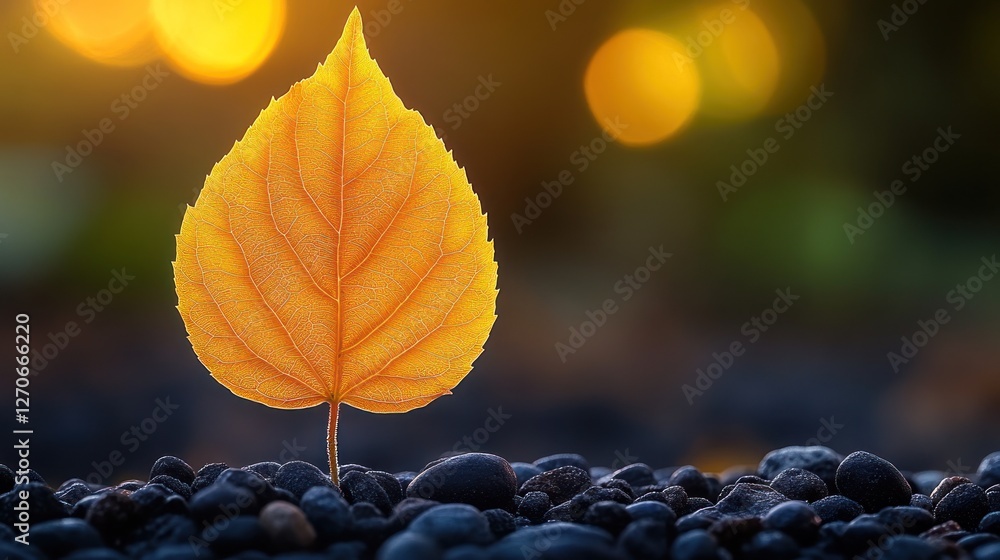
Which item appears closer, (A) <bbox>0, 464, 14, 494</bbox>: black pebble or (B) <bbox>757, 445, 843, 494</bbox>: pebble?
(A) <bbox>0, 464, 14, 494</bbox>: black pebble

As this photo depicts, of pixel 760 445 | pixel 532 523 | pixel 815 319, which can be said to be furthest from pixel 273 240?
pixel 815 319

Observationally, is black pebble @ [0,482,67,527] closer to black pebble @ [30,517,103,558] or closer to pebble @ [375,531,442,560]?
black pebble @ [30,517,103,558]

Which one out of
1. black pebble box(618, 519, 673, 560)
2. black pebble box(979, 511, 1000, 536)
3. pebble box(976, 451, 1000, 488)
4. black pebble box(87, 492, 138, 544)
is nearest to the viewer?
black pebble box(618, 519, 673, 560)

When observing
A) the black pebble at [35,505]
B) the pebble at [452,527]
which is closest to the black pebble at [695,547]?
the pebble at [452,527]

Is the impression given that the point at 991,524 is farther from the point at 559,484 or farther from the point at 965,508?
the point at 559,484

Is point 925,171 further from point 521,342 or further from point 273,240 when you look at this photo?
point 273,240

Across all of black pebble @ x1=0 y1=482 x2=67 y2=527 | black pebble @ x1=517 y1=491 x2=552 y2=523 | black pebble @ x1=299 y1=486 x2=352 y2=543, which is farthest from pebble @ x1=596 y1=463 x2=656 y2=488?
black pebble @ x1=0 y1=482 x2=67 y2=527

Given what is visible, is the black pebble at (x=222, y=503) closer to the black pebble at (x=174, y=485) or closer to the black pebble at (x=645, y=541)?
the black pebble at (x=174, y=485)

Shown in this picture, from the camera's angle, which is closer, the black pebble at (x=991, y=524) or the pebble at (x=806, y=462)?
the black pebble at (x=991, y=524)
